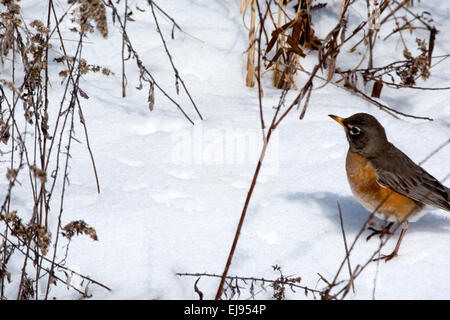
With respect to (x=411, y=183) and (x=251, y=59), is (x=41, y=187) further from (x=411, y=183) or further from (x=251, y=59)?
(x=251, y=59)

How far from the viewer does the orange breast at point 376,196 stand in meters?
3.46

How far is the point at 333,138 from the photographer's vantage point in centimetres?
459

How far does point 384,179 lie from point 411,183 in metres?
0.17

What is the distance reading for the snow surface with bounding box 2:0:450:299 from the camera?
10.5ft

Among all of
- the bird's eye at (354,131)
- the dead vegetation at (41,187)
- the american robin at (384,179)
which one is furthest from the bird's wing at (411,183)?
the dead vegetation at (41,187)

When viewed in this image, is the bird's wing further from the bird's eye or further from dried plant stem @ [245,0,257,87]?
dried plant stem @ [245,0,257,87]

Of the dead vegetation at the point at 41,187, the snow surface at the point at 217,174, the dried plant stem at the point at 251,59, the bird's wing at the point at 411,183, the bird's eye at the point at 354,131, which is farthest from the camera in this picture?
the dried plant stem at the point at 251,59

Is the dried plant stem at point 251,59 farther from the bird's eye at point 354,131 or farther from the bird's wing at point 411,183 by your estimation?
the bird's wing at point 411,183

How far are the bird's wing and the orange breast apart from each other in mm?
36

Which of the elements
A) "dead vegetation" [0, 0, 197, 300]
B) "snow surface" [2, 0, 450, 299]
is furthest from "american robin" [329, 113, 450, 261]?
"dead vegetation" [0, 0, 197, 300]

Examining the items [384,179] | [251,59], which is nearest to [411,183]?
[384,179]

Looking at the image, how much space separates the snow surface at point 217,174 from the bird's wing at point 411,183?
0.10 meters

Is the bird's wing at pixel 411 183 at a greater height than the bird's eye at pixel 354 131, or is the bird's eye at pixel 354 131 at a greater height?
the bird's eye at pixel 354 131
